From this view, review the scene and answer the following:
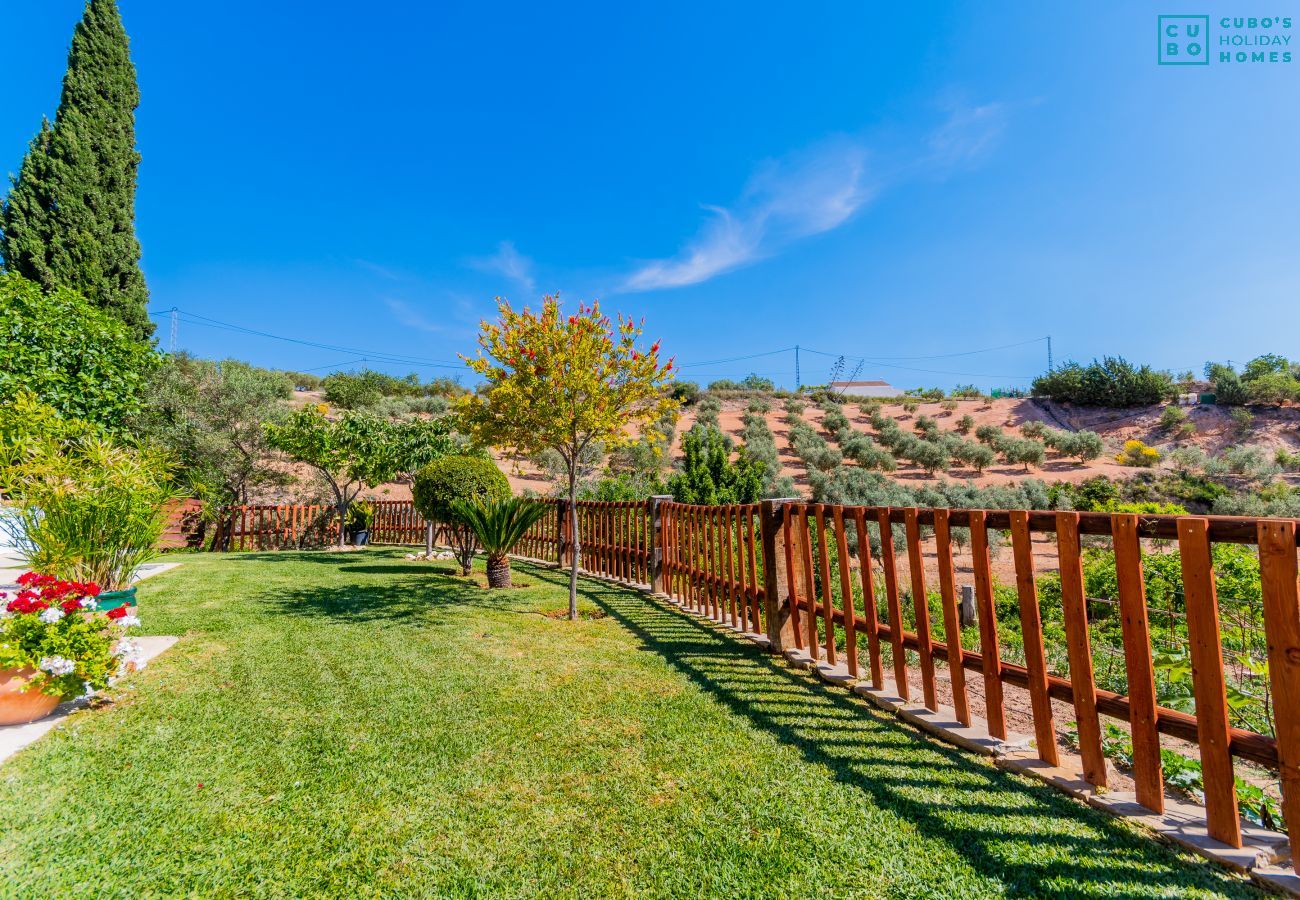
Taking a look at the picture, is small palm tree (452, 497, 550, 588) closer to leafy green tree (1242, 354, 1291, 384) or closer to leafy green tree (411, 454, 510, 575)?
leafy green tree (411, 454, 510, 575)

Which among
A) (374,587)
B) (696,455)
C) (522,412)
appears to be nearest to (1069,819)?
(522,412)

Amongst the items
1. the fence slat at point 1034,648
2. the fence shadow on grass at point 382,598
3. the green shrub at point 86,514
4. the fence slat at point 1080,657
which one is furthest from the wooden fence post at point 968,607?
the green shrub at point 86,514

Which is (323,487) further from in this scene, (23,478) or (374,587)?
(23,478)

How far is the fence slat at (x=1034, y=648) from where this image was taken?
8.83 feet

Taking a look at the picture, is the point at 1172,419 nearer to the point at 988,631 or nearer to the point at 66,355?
the point at 988,631

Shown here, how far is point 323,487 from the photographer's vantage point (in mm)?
19375

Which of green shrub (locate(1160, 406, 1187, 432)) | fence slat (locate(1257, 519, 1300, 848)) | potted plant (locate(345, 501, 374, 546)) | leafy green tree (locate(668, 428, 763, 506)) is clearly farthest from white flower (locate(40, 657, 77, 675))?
green shrub (locate(1160, 406, 1187, 432))

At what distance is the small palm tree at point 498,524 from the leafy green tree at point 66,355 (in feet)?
17.6

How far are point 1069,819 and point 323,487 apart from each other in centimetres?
2141

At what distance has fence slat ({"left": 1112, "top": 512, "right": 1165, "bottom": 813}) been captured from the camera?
229 cm

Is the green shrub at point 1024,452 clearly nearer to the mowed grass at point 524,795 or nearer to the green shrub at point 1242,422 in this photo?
the green shrub at point 1242,422

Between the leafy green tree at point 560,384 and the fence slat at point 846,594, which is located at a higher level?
the leafy green tree at point 560,384

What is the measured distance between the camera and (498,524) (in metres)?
7.58

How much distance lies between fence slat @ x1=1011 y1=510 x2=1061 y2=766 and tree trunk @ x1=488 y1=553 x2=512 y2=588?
21.5ft
